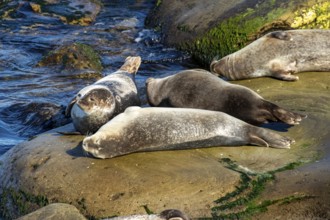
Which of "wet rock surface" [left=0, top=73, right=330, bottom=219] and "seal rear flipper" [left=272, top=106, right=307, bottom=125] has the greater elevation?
"seal rear flipper" [left=272, top=106, right=307, bottom=125]

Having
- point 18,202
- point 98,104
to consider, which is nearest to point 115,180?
point 18,202

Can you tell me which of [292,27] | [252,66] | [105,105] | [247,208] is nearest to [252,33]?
[292,27]

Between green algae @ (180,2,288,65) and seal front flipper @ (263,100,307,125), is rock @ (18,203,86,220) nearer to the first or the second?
seal front flipper @ (263,100,307,125)

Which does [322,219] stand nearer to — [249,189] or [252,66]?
[249,189]

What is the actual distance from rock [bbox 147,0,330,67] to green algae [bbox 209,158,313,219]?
14.8 ft

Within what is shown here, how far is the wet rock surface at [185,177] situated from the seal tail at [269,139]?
62 millimetres

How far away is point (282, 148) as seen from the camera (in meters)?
6.18

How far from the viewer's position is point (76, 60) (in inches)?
439

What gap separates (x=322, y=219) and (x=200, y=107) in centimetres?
222

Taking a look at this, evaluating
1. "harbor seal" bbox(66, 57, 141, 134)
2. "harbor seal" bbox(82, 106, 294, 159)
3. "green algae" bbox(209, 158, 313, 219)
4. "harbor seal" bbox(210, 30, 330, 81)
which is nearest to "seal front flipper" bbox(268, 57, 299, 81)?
"harbor seal" bbox(210, 30, 330, 81)

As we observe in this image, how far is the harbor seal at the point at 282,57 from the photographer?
8.38 metres

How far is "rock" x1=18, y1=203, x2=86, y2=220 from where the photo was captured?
4.95 meters

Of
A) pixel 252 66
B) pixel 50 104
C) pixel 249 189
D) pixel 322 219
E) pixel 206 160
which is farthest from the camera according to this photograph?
pixel 50 104

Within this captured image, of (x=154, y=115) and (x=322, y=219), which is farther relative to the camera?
(x=154, y=115)
